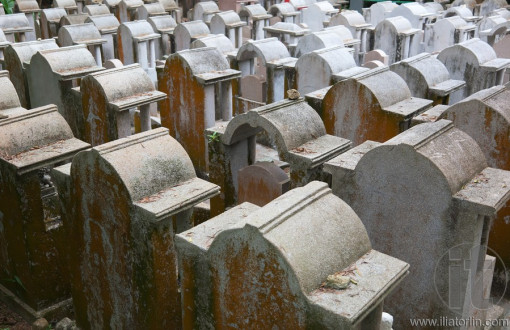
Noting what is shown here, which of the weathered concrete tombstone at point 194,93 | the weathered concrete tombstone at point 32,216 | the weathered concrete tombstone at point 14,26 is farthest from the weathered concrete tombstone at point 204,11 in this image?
the weathered concrete tombstone at point 32,216

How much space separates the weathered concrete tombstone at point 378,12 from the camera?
18125 mm

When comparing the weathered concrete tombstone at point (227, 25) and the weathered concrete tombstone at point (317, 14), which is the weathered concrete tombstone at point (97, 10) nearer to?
the weathered concrete tombstone at point (227, 25)

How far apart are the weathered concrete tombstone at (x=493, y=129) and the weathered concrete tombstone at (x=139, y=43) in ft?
29.5

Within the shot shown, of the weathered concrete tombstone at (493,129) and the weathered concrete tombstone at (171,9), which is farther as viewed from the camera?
the weathered concrete tombstone at (171,9)

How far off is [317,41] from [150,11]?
8264 mm

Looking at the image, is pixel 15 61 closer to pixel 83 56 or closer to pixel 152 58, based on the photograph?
pixel 83 56

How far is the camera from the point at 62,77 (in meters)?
9.62

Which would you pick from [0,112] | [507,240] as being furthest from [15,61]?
[507,240]

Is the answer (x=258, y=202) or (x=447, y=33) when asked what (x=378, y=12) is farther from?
(x=258, y=202)

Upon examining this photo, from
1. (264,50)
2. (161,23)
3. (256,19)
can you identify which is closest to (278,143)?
(264,50)

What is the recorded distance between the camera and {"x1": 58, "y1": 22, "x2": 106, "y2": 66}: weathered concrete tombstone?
44.4 ft

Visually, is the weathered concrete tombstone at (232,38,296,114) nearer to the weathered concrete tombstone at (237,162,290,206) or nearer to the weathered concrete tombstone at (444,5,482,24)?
the weathered concrete tombstone at (237,162,290,206)

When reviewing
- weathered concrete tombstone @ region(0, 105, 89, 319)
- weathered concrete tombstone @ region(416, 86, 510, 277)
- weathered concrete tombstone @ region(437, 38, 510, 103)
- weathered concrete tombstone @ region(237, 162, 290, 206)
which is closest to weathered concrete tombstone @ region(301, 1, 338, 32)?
weathered concrete tombstone @ region(437, 38, 510, 103)

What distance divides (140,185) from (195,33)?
10.5 metres
